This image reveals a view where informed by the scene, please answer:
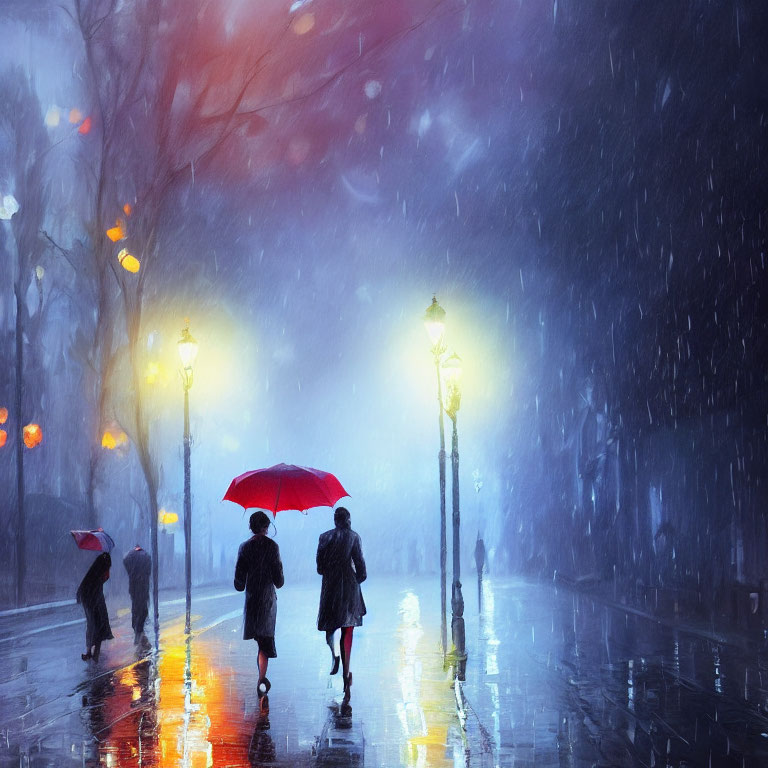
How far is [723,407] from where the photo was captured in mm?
22969

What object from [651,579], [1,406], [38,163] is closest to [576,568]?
[651,579]

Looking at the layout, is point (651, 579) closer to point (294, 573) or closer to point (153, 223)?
point (153, 223)

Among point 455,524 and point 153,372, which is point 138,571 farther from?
point 153,372

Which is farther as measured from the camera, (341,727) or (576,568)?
(576,568)

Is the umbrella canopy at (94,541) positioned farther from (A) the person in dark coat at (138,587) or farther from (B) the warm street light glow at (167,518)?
(B) the warm street light glow at (167,518)

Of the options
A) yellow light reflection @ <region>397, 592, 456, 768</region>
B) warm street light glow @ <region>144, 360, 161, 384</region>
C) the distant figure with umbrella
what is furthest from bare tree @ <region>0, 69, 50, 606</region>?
yellow light reflection @ <region>397, 592, 456, 768</region>

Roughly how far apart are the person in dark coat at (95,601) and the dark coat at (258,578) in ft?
15.4

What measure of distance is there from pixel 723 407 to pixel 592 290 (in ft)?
21.6

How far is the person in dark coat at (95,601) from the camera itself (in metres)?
14.7

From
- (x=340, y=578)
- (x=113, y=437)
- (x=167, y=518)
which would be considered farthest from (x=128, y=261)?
(x=167, y=518)

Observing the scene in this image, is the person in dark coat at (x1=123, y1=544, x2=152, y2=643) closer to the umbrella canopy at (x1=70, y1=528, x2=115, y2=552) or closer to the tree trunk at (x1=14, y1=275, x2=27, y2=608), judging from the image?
the umbrella canopy at (x1=70, y1=528, x2=115, y2=552)

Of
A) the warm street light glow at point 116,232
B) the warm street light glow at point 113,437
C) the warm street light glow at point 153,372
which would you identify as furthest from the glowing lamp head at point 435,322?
the warm street light glow at point 153,372

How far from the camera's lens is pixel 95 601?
14703 millimetres

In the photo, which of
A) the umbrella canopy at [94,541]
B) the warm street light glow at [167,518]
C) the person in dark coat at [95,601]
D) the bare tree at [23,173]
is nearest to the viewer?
the person in dark coat at [95,601]
